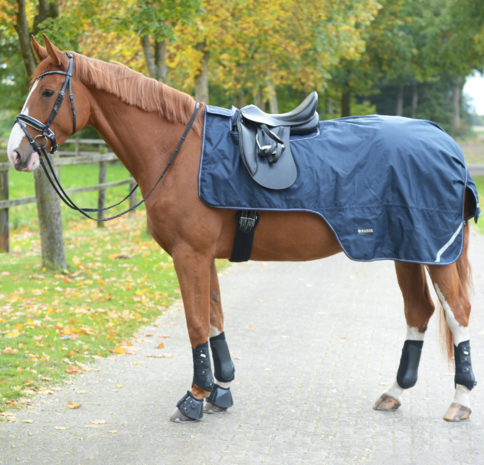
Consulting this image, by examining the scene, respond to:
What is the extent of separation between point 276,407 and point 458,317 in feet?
4.78

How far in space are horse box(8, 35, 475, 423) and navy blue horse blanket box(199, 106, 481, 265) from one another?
0.40 feet

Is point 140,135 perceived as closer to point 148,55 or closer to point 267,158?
point 267,158

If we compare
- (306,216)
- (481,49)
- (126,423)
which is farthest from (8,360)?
(481,49)

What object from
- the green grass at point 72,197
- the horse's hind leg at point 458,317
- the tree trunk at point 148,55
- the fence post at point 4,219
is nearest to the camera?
the horse's hind leg at point 458,317

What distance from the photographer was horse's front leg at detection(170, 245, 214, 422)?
11.5 ft

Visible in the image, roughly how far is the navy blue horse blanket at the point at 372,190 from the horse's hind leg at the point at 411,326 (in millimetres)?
509

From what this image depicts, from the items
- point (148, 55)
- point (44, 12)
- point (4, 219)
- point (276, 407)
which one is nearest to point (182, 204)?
point (276, 407)

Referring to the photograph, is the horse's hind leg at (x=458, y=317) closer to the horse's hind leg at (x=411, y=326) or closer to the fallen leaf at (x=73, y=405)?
the horse's hind leg at (x=411, y=326)

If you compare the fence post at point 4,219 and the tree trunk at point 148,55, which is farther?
the tree trunk at point 148,55

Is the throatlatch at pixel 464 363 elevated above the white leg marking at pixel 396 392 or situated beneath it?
elevated above

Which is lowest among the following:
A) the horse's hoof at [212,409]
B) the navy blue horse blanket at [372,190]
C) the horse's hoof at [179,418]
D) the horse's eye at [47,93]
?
the horse's hoof at [212,409]

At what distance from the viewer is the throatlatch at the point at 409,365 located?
397 cm

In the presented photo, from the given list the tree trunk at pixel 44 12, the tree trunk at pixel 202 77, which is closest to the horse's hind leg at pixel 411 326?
the tree trunk at pixel 44 12

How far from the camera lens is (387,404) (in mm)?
3943
